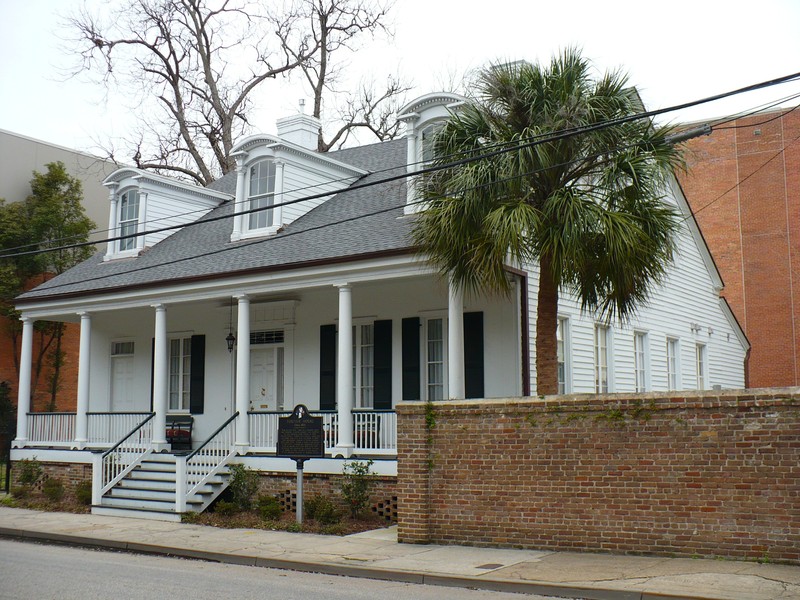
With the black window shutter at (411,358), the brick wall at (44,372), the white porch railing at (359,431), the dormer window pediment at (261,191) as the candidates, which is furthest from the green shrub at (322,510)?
the brick wall at (44,372)

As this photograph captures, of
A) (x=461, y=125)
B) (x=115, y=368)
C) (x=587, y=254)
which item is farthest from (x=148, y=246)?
(x=587, y=254)

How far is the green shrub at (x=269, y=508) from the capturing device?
15.8 meters

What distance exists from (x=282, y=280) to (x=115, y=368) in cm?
835

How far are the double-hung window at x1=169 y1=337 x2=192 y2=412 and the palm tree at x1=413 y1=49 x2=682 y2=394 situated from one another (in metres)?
10.2

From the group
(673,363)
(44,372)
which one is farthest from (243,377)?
(44,372)

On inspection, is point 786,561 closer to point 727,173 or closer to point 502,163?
point 502,163

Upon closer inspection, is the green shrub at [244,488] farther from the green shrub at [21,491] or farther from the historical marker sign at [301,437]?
the green shrub at [21,491]

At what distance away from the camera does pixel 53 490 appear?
19.4 m

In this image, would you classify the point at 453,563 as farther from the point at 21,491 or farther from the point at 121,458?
the point at 21,491

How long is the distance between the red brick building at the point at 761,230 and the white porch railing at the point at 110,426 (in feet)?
82.8

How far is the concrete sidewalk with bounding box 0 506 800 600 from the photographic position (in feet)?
30.1

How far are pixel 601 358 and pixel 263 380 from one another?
25.4 feet

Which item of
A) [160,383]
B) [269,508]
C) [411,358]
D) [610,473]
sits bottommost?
[269,508]

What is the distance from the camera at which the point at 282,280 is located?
1708 centimetres
